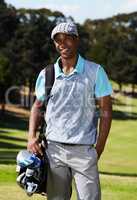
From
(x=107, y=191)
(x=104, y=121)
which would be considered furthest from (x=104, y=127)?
(x=107, y=191)

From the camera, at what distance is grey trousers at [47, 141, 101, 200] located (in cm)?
581

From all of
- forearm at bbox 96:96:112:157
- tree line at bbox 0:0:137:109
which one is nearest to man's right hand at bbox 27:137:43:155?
forearm at bbox 96:96:112:157

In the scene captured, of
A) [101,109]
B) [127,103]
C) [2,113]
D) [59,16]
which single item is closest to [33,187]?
[101,109]

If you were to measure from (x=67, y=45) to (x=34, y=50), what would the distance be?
231 feet

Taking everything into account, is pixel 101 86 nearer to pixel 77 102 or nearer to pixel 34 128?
pixel 77 102

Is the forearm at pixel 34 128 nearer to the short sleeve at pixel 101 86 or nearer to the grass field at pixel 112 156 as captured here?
the short sleeve at pixel 101 86

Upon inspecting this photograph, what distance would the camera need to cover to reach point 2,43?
76.6m

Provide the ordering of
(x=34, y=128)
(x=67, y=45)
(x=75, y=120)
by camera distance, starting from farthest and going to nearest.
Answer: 1. (x=34, y=128)
2. (x=67, y=45)
3. (x=75, y=120)

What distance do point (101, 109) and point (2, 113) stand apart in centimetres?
5640

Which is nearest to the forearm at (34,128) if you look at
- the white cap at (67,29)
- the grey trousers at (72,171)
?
the grey trousers at (72,171)

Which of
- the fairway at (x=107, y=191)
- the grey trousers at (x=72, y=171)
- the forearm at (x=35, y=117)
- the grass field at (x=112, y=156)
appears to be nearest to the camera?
the grey trousers at (x=72, y=171)

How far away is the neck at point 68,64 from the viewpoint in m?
5.96

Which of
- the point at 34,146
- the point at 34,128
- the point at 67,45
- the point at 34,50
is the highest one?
the point at 67,45

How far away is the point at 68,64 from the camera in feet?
19.7
